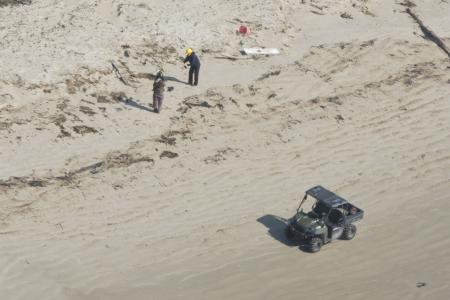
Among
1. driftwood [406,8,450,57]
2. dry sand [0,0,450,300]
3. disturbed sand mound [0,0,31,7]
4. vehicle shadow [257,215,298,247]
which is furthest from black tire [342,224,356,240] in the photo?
disturbed sand mound [0,0,31,7]

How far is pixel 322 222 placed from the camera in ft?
50.9

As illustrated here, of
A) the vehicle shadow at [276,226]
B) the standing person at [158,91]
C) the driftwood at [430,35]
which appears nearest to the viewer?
the vehicle shadow at [276,226]

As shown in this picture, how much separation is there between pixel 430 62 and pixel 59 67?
11.3m

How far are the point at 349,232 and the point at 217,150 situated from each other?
408 cm

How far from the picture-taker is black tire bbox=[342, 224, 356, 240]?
52.0 ft

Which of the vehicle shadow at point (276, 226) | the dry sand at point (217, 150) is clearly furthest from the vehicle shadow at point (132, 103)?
the vehicle shadow at point (276, 226)

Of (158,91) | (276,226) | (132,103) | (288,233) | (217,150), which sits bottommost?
(276,226)

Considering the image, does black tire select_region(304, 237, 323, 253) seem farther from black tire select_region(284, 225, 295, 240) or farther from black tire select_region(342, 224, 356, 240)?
black tire select_region(342, 224, 356, 240)

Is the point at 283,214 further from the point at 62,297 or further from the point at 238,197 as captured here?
the point at 62,297

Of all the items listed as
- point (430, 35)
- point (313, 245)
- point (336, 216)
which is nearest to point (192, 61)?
point (336, 216)

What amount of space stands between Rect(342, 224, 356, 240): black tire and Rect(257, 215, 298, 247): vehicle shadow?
114cm

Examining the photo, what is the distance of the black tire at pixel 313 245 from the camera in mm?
15267

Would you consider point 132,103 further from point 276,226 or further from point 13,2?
point 13,2

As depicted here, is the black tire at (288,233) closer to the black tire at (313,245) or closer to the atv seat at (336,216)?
the black tire at (313,245)
